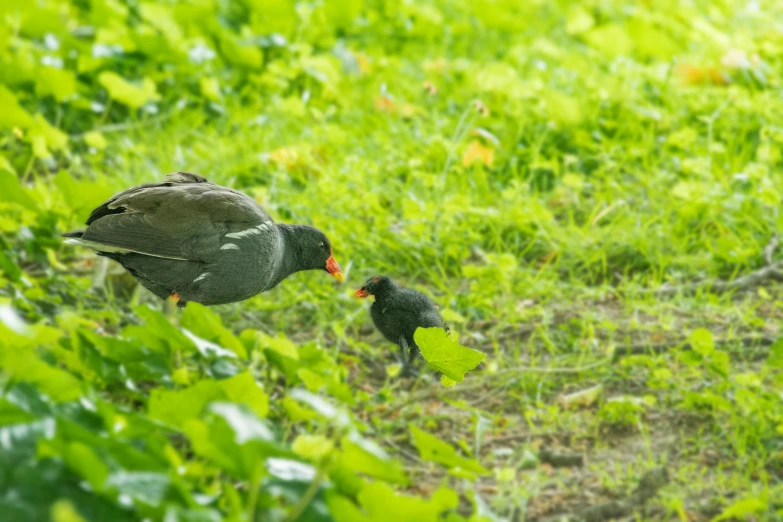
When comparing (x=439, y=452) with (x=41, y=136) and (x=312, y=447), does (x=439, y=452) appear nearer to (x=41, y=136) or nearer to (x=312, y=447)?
(x=312, y=447)

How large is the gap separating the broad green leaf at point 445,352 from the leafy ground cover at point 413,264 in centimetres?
23

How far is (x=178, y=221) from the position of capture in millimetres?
2760

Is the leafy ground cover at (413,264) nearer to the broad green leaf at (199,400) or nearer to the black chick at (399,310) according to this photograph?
the broad green leaf at (199,400)

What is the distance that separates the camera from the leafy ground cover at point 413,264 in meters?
2.31

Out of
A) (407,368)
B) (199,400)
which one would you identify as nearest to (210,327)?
(199,400)

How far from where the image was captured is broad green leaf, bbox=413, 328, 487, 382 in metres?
2.43

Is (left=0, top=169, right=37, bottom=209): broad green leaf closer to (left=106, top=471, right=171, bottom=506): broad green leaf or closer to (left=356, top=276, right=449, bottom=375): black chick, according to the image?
(left=356, top=276, right=449, bottom=375): black chick

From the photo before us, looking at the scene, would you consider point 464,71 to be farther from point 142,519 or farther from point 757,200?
point 142,519

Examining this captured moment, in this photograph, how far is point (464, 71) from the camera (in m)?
6.67

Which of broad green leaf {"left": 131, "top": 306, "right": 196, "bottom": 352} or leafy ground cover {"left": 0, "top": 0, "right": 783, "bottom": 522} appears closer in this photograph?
leafy ground cover {"left": 0, "top": 0, "right": 783, "bottom": 522}

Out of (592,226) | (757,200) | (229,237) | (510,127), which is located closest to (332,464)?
(229,237)

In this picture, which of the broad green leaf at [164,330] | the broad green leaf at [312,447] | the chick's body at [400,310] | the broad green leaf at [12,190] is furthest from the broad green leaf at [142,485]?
the broad green leaf at [12,190]

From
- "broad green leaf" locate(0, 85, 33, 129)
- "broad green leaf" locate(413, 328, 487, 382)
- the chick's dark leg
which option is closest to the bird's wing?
"broad green leaf" locate(413, 328, 487, 382)

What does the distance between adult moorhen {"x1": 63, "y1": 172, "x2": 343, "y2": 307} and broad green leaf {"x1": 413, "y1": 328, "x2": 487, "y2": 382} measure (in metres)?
0.48
